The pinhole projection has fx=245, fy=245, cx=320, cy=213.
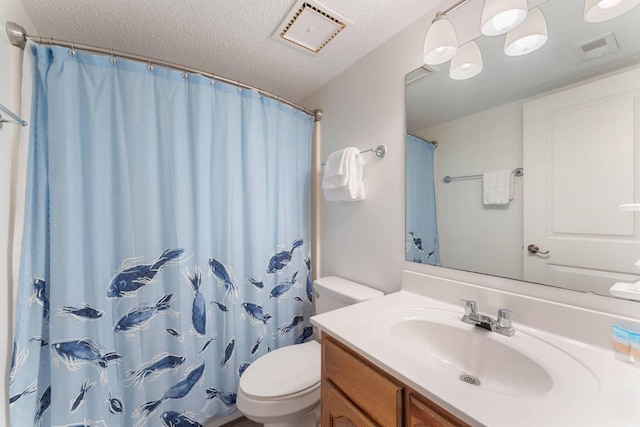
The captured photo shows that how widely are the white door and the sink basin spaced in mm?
267

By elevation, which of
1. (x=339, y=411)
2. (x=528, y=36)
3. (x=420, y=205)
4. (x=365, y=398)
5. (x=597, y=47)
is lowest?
(x=339, y=411)

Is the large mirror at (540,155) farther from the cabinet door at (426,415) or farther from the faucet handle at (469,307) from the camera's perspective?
the cabinet door at (426,415)

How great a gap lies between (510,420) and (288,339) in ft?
4.66

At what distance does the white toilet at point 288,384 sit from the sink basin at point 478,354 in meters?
0.36

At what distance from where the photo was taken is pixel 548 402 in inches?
19.6

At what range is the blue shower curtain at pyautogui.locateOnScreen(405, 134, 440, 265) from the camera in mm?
1177

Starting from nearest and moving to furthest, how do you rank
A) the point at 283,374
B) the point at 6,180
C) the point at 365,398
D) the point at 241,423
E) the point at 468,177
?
the point at 365,398 → the point at 6,180 → the point at 468,177 → the point at 283,374 → the point at 241,423

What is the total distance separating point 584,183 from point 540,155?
0.49 feet

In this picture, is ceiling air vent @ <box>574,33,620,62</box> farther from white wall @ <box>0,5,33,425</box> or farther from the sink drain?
white wall @ <box>0,5,33,425</box>

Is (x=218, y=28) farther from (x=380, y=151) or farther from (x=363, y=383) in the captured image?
(x=363, y=383)

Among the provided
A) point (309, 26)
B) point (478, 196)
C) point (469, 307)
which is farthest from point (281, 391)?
point (309, 26)

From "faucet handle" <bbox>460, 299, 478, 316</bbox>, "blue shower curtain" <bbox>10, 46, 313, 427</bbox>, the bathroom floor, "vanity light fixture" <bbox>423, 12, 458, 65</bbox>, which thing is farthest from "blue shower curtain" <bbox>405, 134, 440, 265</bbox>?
the bathroom floor

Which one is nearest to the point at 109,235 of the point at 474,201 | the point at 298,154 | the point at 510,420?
the point at 298,154

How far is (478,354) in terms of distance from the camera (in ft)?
2.63
